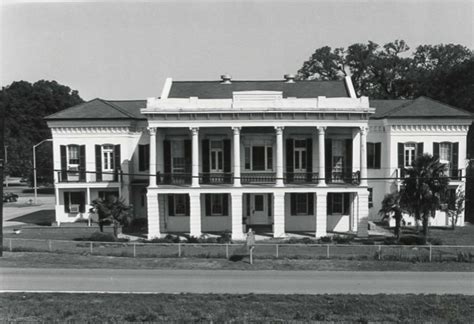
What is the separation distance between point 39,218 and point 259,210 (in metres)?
18.6

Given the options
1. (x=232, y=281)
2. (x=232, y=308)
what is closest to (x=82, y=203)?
(x=232, y=281)

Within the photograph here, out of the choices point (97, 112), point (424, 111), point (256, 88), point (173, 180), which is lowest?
point (173, 180)

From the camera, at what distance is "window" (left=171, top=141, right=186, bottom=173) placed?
32906mm

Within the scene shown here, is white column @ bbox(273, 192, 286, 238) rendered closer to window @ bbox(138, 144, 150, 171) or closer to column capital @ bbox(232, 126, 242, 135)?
column capital @ bbox(232, 126, 242, 135)

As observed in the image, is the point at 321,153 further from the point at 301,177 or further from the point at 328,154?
the point at 301,177

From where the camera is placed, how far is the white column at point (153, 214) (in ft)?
99.9

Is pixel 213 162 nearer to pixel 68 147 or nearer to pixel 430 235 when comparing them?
pixel 68 147

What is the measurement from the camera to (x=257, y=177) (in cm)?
3141

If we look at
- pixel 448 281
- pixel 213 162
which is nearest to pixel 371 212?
pixel 213 162

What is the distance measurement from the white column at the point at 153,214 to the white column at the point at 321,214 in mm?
10114

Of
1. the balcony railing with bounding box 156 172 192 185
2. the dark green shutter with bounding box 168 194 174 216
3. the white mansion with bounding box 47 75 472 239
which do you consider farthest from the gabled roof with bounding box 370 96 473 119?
the dark green shutter with bounding box 168 194 174 216

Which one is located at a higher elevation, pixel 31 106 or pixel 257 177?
pixel 31 106

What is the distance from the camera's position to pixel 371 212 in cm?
3516

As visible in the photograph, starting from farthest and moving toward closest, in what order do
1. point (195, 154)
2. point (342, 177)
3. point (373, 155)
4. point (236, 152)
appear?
point (373, 155) → point (342, 177) → point (195, 154) → point (236, 152)
